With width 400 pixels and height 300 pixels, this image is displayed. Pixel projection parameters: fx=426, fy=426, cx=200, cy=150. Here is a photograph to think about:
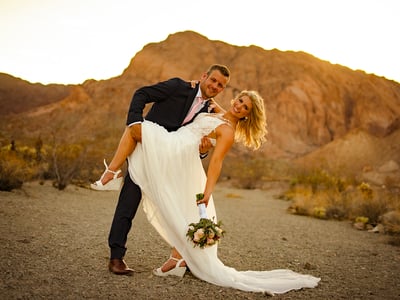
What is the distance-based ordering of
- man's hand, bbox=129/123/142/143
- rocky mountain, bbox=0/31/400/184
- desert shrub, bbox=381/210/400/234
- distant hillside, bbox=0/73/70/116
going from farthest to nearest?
1. distant hillside, bbox=0/73/70/116
2. rocky mountain, bbox=0/31/400/184
3. desert shrub, bbox=381/210/400/234
4. man's hand, bbox=129/123/142/143

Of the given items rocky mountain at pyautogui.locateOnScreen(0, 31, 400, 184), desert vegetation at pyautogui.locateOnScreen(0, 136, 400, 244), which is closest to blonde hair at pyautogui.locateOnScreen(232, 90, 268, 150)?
desert vegetation at pyautogui.locateOnScreen(0, 136, 400, 244)

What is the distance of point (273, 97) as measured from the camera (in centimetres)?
5966

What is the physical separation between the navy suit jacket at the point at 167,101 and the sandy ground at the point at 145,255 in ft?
5.71

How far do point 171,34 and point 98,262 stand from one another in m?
66.7

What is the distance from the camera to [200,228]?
14.0 ft

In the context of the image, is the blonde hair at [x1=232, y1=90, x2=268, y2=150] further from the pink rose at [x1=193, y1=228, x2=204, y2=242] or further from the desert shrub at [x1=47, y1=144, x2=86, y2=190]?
the desert shrub at [x1=47, y1=144, x2=86, y2=190]

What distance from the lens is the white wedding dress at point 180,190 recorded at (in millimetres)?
4574

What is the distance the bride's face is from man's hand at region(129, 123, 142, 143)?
1.14 m

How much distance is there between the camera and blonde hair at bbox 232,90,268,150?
500 centimetres

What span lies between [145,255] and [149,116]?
6.71ft

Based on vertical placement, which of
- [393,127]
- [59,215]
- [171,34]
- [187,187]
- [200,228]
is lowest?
[59,215]

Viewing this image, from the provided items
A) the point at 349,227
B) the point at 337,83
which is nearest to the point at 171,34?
the point at 337,83

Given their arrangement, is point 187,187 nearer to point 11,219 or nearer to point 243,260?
point 243,260

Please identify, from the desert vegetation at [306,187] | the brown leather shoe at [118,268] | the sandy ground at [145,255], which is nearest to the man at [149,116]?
the brown leather shoe at [118,268]
